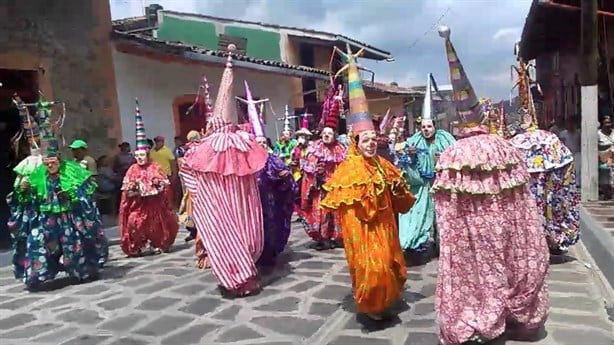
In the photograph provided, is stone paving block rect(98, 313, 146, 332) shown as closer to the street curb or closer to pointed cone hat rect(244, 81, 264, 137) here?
pointed cone hat rect(244, 81, 264, 137)

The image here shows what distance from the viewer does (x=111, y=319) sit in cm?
541

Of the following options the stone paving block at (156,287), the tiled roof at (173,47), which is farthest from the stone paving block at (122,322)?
the tiled roof at (173,47)

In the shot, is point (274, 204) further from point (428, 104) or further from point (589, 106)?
point (589, 106)

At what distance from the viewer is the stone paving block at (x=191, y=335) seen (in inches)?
186

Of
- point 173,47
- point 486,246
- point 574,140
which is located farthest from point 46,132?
point 574,140

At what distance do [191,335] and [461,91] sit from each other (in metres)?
2.85

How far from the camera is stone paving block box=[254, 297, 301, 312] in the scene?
5387mm

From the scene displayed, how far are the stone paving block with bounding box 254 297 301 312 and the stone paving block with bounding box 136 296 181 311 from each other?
93 centimetres

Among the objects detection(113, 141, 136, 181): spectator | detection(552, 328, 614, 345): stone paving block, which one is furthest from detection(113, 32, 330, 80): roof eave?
detection(552, 328, 614, 345): stone paving block

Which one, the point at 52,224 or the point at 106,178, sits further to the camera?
the point at 106,178

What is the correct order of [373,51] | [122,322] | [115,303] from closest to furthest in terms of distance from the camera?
1. [122,322]
2. [115,303]
3. [373,51]

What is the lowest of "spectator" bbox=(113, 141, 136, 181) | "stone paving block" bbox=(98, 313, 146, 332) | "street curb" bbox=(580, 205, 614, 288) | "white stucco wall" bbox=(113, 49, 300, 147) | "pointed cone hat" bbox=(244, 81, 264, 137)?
"stone paving block" bbox=(98, 313, 146, 332)

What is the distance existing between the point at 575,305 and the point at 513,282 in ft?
4.34

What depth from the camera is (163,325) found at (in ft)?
16.9
